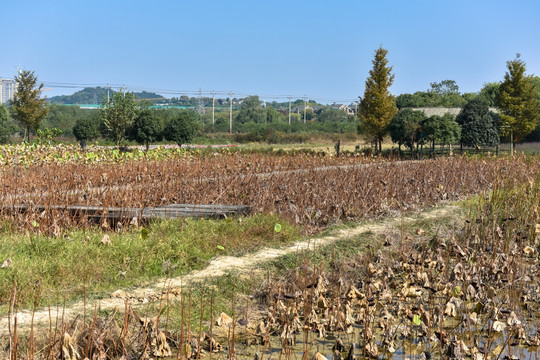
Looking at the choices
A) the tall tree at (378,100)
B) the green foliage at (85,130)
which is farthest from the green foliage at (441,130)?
the green foliage at (85,130)

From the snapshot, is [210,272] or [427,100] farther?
[427,100]

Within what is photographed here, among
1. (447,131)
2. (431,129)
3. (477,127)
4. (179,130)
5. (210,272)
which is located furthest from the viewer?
(179,130)

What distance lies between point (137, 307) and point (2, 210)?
373 centimetres

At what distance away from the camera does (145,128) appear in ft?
101

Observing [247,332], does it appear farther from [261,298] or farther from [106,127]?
[106,127]

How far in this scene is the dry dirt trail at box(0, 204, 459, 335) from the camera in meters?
4.59

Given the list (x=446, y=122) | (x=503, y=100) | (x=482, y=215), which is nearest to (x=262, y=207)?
(x=482, y=215)

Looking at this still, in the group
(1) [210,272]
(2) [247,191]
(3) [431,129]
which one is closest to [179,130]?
(3) [431,129]

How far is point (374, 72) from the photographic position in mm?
32031

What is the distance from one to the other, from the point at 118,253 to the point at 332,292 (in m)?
2.40

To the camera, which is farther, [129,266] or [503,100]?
[503,100]

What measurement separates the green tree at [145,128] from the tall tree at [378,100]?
1058cm

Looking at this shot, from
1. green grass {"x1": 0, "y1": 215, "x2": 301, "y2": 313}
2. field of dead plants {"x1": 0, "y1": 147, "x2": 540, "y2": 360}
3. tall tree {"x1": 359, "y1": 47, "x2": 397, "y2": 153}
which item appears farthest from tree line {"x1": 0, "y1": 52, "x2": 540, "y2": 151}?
green grass {"x1": 0, "y1": 215, "x2": 301, "y2": 313}

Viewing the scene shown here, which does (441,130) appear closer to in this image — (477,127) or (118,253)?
(477,127)
